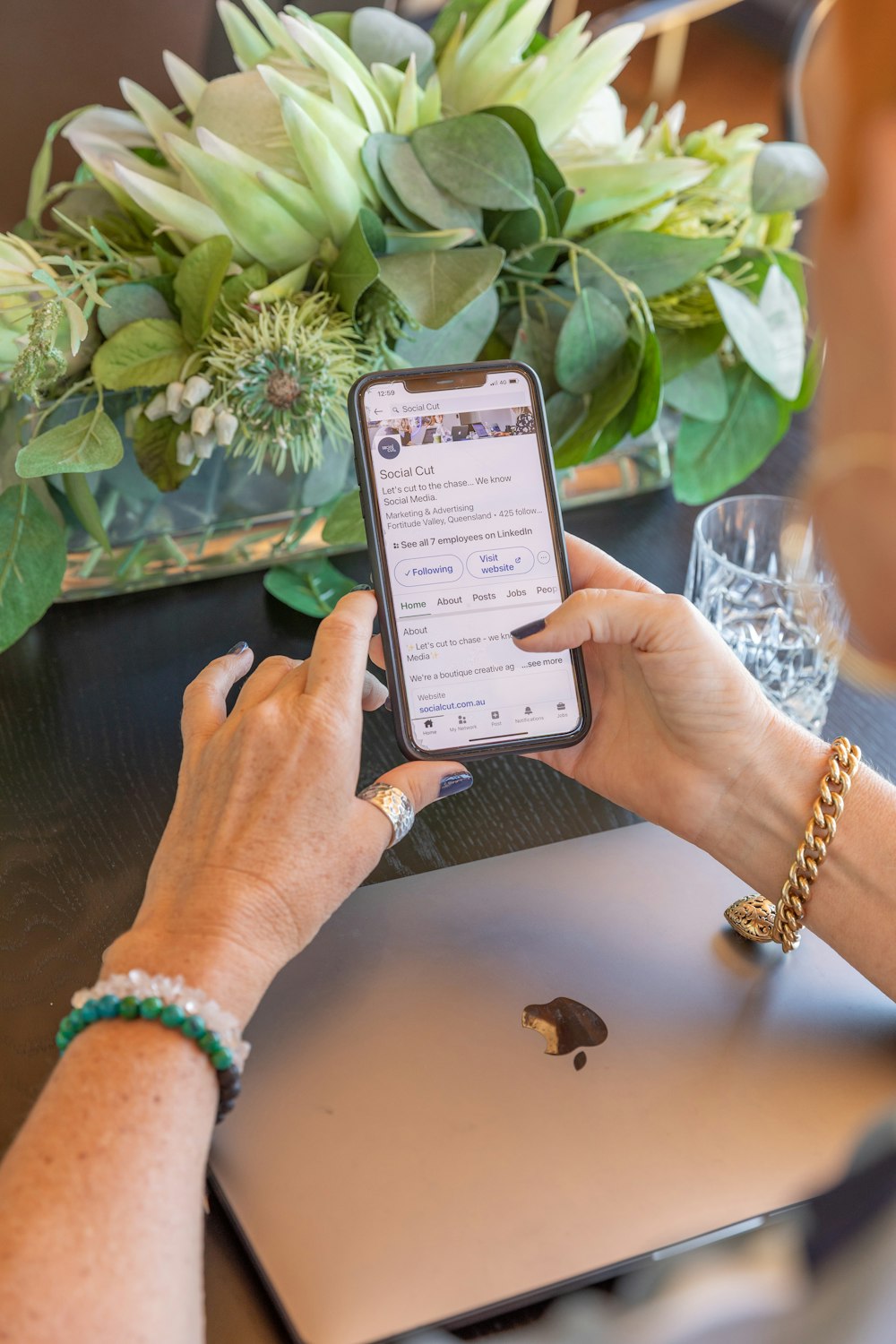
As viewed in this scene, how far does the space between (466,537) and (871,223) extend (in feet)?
1.24

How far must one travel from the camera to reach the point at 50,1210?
1.27ft

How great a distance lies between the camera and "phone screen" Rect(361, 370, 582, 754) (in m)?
0.63

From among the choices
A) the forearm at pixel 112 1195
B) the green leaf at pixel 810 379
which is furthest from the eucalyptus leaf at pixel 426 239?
the forearm at pixel 112 1195

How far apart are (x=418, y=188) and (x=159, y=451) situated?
0.24 m

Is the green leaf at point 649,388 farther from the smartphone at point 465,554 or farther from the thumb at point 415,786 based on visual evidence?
the thumb at point 415,786

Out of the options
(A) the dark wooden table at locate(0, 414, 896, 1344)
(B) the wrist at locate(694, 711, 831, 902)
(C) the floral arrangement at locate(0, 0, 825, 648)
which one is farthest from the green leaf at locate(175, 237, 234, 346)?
(B) the wrist at locate(694, 711, 831, 902)

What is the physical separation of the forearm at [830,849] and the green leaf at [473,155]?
1.33ft

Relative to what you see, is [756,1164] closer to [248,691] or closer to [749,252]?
[248,691]

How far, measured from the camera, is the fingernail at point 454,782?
0.61m

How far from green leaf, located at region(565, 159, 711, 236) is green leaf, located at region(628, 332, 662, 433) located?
0.10 m

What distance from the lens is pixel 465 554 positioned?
24.9 inches

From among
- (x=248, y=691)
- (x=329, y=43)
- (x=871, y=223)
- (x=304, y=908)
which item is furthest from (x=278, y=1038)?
(x=329, y=43)

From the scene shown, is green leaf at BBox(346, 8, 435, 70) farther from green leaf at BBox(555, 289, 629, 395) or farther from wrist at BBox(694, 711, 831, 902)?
wrist at BBox(694, 711, 831, 902)

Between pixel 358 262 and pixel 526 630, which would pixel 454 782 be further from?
pixel 358 262
